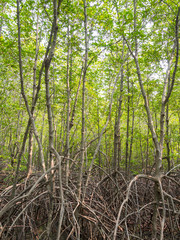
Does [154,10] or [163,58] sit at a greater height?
[154,10]

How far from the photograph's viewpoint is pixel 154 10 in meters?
3.05

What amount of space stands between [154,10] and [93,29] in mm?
1195

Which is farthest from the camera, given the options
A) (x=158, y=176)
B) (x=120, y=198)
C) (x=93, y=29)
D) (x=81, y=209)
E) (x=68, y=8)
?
(x=120, y=198)

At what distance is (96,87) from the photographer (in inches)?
322

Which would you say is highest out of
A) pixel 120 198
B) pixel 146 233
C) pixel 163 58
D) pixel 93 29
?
pixel 93 29

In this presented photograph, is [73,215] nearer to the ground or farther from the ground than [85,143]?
nearer to the ground

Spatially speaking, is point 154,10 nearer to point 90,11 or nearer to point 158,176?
point 90,11

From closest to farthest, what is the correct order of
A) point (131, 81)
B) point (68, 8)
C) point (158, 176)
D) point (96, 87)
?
1. point (158, 176)
2. point (68, 8)
3. point (131, 81)
4. point (96, 87)

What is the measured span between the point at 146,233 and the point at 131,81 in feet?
17.6

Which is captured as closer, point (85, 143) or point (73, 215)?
point (73, 215)

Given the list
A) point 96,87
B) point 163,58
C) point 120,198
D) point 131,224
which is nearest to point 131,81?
point 96,87

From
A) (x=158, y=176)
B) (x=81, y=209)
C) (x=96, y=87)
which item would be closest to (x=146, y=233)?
(x=81, y=209)

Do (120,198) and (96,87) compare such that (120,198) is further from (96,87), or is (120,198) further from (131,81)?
(96,87)

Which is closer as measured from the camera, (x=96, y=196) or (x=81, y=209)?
(x=81, y=209)
